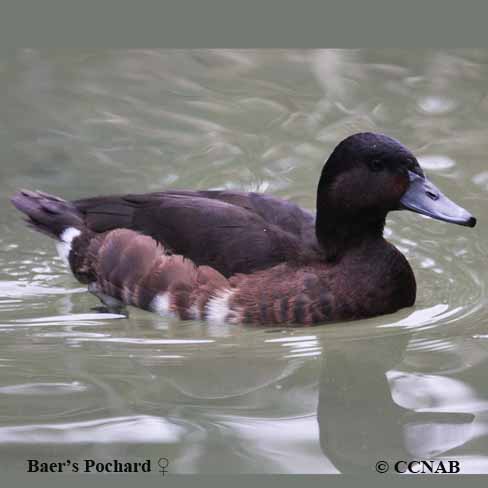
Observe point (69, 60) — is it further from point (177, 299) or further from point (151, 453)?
point (151, 453)

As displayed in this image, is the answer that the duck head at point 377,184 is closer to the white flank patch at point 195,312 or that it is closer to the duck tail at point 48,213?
the white flank patch at point 195,312

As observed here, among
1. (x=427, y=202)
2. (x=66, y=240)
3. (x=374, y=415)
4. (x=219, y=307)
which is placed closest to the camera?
(x=374, y=415)

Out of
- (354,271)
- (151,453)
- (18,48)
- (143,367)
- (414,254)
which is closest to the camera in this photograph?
(151,453)

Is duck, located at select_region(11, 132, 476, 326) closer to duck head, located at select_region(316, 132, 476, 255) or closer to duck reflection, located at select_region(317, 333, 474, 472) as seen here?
duck head, located at select_region(316, 132, 476, 255)

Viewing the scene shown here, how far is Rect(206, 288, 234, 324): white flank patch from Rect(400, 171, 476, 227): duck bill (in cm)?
120

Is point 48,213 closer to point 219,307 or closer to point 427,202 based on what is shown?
point 219,307

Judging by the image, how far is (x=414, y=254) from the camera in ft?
28.3

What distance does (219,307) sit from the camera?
7.51 meters

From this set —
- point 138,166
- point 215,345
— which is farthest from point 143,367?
point 138,166

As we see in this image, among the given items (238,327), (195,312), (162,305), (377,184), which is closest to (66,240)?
(162,305)

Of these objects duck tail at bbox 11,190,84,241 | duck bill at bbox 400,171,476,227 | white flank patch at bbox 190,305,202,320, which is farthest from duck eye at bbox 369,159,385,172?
duck tail at bbox 11,190,84,241

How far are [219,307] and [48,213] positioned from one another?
166 centimetres

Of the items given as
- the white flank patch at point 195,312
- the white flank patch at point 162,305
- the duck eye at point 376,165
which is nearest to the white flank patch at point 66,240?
the white flank patch at point 162,305

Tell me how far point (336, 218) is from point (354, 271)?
354 mm
